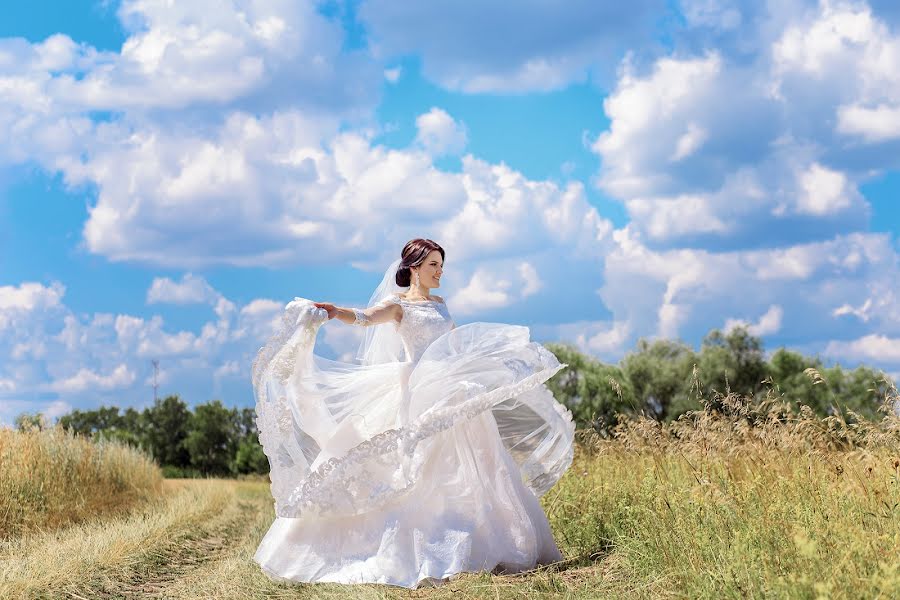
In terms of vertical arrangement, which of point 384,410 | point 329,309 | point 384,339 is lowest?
point 384,410

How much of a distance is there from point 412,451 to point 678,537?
1.74 metres

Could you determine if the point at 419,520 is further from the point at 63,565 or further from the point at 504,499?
the point at 63,565

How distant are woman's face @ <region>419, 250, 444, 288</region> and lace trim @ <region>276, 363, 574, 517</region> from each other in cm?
109

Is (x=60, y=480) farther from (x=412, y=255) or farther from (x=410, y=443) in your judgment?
(x=410, y=443)

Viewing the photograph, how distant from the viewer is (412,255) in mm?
6586

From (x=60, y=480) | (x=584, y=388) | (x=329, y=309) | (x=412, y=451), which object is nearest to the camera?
(x=412, y=451)

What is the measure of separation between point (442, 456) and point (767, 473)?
7.68 ft

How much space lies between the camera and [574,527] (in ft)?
23.5

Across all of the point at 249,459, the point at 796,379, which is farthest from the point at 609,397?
the point at 249,459

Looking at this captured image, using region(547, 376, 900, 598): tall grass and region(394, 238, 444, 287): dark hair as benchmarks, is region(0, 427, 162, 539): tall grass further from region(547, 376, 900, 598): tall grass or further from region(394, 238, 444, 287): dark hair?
region(547, 376, 900, 598): tall grass

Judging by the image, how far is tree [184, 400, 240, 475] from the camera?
24.5 m

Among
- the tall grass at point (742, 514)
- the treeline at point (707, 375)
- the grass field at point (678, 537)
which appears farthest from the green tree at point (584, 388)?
the tall grass at point (742, 514)

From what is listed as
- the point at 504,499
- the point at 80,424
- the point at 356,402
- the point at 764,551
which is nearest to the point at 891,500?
the point at 764,551

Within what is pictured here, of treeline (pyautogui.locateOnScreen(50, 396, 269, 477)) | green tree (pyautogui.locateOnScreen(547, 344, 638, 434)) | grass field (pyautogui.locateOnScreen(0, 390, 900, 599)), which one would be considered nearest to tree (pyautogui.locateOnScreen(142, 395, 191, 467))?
treeline (pyautogui.locateOnScreen(50, 396, 269, 477))
